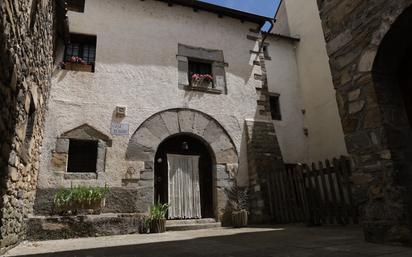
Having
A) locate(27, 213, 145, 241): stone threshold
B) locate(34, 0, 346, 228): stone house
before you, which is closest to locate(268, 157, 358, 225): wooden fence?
locate(34, 0, 346, 228): stone house

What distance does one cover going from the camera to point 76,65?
6.52 m

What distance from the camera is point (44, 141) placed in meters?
Result: 5.64

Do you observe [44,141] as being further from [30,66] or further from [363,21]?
[363,21]

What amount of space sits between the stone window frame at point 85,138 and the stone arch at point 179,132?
514 millimetres

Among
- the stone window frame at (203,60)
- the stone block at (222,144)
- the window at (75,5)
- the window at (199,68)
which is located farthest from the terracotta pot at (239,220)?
the window at (75,5)

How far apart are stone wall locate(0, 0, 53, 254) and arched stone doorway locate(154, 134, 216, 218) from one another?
2.81 m

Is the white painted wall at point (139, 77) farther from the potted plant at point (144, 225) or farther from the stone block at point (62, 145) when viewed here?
the potted plant at point (144, 225)

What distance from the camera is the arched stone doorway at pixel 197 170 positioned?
6559 millimetres

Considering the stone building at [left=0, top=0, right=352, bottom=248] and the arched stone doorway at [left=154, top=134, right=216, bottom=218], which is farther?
the arched stone doorway at [left=154, top=134, right=216, bottom=218]

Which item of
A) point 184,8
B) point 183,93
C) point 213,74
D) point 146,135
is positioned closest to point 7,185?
point 146,135

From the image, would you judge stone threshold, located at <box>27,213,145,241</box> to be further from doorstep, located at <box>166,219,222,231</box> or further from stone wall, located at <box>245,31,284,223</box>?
stone wall, located at <box>245,31,284,223</box>

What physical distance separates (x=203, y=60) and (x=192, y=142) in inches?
92.0

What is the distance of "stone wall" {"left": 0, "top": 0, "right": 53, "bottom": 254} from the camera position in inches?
96.7

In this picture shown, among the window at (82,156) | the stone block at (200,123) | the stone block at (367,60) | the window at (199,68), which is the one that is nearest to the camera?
the stone block at (367,60)
